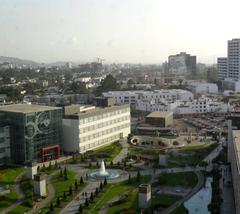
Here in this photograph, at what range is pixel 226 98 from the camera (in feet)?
173

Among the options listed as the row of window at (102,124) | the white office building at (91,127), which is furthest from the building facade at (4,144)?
the row of window at (102,124)

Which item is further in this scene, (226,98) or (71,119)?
(226,98)

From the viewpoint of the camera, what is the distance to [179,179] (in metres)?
21.6

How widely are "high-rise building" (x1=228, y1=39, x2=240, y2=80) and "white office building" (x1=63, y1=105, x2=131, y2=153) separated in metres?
38.5

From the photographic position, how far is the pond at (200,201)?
1797cm

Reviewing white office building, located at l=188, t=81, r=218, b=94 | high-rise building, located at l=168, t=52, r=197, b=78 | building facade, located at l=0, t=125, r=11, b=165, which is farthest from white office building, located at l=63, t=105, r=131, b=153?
high-rise building, located at l=168, t=52, r=197, b=78

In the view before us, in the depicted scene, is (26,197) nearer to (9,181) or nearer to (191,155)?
(9,181)

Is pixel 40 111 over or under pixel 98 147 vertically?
over

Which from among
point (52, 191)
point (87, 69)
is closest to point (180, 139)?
point (52, 191)

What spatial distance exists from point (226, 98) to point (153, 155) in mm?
28220

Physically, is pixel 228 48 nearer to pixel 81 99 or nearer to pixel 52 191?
pixel 81 99

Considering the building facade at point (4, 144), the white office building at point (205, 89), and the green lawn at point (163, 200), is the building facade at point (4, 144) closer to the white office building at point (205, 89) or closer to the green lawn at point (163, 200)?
the green lawn at point (163, 200)

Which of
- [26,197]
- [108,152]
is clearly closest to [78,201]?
[26,197]

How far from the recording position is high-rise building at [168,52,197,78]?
356ft
